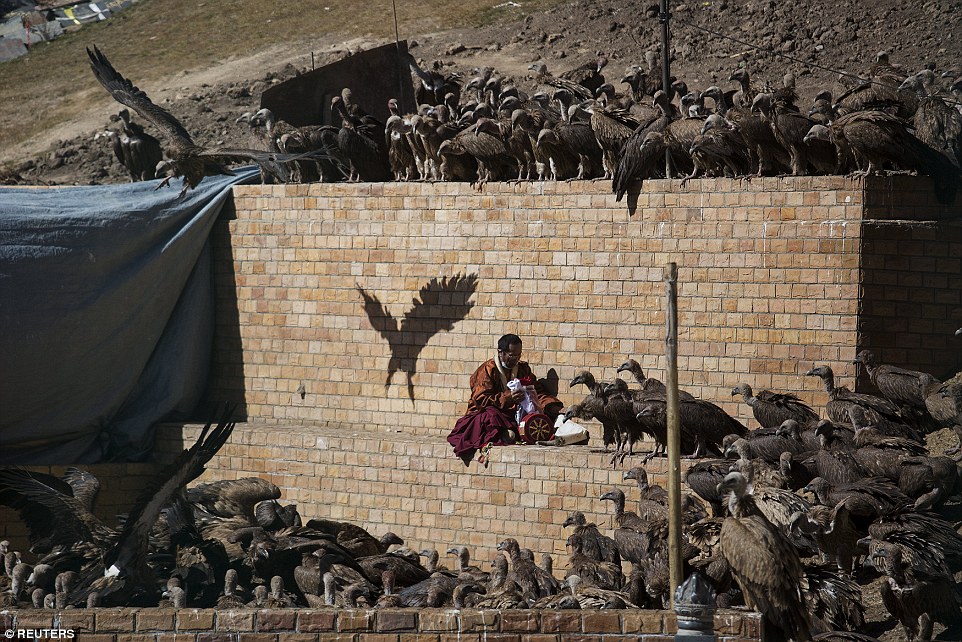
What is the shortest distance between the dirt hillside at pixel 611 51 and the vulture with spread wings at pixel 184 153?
426cm

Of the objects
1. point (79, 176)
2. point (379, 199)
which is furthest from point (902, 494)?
point (79, 176)

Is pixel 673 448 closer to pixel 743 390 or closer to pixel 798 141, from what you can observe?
pixel 743 390

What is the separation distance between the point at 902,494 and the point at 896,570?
124cm

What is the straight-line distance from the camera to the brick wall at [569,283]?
12.5 metres

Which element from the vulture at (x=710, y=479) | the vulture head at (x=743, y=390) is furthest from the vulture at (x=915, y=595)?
the vulture head at (x=743, y=390)

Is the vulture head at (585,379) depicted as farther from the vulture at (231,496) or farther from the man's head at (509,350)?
the vulture at (231,496)

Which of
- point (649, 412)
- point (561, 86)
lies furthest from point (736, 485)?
point (561, 86)

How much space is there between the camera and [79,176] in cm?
2250

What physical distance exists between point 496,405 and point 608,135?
2.83m

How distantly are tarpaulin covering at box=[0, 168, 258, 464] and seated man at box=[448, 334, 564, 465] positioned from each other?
4.19m

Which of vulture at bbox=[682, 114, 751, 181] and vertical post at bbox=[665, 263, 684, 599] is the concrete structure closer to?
vulture at bbox=[682, 114, 751, 181]

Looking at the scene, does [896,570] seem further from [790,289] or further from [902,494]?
[790,289]

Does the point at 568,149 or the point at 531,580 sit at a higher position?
the point at 568,149

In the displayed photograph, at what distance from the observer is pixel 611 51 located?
22.6 m
